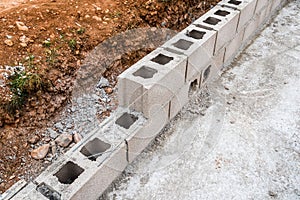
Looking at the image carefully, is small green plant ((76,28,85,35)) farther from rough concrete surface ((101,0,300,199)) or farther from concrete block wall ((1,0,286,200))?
rough concrete surface ((101,0,300,199))

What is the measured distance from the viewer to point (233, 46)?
3947 mm

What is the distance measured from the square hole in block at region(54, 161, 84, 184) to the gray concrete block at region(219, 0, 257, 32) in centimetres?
264

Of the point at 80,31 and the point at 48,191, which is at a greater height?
the point at 80,31

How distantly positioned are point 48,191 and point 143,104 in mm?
982

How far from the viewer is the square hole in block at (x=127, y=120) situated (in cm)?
269

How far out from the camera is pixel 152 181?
8.44ft

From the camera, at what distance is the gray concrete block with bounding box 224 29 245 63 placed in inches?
150

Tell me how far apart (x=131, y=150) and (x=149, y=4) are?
97.2 inches

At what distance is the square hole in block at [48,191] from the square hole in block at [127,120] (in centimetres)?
81

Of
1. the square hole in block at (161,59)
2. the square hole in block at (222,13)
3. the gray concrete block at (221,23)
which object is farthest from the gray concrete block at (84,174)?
the square hole in block at (222,13)

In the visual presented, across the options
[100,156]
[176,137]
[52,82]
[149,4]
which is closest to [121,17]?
[149,4]

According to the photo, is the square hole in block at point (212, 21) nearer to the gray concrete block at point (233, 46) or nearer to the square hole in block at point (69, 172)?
the gray concrete block at point (233, 46)

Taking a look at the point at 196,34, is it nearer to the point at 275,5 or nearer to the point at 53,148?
the point at 53,148

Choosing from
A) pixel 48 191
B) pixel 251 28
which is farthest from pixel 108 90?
pixel 251 28
